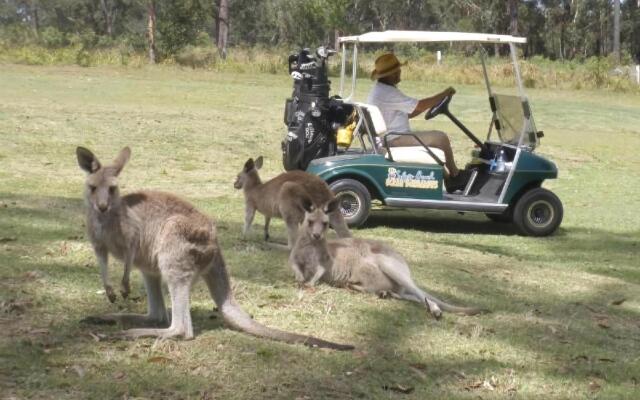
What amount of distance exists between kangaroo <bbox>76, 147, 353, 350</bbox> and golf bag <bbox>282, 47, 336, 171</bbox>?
5.02 metres

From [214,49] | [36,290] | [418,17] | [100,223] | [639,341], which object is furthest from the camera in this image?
[418,17]

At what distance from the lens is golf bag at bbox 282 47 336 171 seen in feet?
31.0

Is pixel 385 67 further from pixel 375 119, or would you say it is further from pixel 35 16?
pixel 35 16

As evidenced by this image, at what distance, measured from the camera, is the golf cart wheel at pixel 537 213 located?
9672 millimetres

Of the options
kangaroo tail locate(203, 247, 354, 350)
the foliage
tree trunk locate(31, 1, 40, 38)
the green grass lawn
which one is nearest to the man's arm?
the green grass lawn

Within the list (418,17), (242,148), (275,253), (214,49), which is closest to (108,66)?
(214,49)

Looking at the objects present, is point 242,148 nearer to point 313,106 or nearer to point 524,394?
point 313,106

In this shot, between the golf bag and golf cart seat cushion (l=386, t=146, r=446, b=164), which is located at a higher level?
the golf bag

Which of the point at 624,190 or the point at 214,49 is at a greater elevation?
the point at 214,49

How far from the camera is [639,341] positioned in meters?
5.60

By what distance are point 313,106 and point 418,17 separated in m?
63.0

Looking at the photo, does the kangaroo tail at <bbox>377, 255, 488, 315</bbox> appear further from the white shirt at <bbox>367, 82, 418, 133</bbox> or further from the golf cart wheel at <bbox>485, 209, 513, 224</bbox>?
the golf cart wheel at <bbox>485, 209, 513, 224</bbox>

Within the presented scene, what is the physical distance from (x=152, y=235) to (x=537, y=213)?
639 cm

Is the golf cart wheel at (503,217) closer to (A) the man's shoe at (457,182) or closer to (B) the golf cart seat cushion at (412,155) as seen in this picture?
(A) the man's shoe at (457,182)
